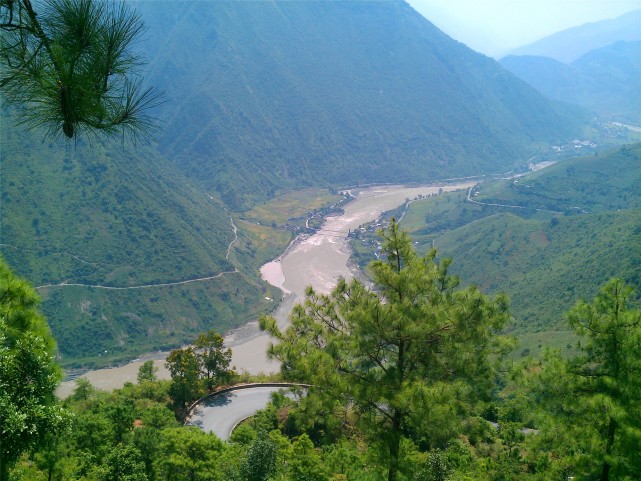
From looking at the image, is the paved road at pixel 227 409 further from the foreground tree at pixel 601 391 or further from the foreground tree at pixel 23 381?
the foreground tree at pixel 23 381

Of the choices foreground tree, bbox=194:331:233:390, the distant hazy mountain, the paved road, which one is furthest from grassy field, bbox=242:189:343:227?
the paved road

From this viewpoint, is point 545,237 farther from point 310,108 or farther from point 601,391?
point 310,108

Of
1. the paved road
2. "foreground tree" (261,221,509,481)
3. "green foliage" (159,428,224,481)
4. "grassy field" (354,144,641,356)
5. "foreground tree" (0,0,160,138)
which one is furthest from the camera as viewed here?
"grassy field" (354,144,641,356)

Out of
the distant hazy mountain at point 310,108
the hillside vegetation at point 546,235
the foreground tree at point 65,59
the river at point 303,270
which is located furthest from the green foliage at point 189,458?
the distant hazy mountain at point 310,108

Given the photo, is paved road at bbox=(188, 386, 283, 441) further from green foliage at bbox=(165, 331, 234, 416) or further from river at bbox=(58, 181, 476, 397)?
river at bbox=(58, 181, 476, 397)

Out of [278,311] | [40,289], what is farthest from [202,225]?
[40,289]
